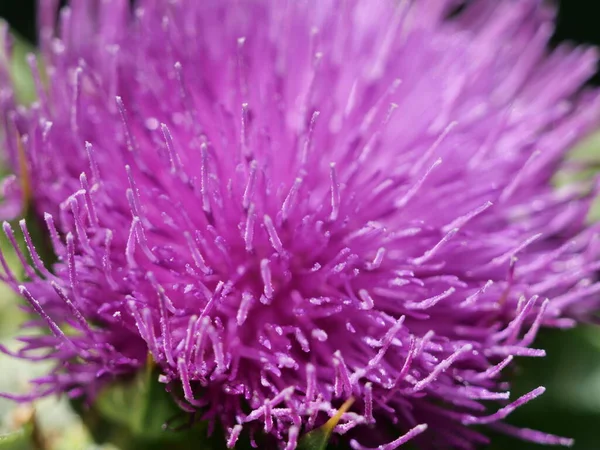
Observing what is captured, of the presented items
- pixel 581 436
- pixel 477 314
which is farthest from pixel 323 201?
pixel 581 436

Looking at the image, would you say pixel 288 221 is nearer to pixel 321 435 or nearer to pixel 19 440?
pixel 321 435

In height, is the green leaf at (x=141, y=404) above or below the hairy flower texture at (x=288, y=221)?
below

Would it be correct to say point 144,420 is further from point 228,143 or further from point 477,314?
point 477,314

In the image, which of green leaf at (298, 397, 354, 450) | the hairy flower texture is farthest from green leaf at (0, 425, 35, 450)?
green leaf at (298, 397, 354, 450)

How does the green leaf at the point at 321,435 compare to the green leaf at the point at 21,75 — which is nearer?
the green leaf at the point at 321,435

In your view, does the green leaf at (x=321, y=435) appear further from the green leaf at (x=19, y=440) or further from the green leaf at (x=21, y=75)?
the green leaf at (x=21, y=75)

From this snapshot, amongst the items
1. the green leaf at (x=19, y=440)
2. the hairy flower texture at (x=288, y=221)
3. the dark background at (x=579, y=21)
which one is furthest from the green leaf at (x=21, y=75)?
the dark background at (x=579, y=21)

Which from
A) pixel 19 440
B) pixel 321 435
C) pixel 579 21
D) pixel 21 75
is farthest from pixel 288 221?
pixel 579 21
